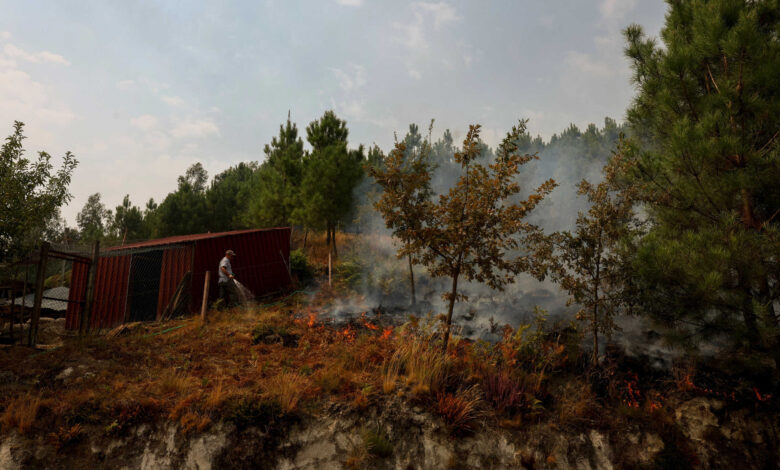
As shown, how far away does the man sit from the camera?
11.4m

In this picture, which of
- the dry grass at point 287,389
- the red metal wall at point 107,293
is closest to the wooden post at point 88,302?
the red metal wall at point 107,293

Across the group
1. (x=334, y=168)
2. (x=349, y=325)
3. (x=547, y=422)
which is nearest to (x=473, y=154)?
(x=547, y=422)

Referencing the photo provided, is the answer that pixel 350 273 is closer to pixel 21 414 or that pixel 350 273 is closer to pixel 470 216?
pixel 470 216

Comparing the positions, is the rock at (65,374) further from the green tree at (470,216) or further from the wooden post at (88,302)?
the green tree at (470,216)

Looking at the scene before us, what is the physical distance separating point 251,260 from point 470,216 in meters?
10.7

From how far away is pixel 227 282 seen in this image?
461 inches

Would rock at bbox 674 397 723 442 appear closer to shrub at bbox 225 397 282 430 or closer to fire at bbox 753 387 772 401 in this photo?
fire at bbox 753 387 772 401

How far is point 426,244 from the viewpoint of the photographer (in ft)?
22.4

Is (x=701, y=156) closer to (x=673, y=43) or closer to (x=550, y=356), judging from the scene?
(x=673, y=43)

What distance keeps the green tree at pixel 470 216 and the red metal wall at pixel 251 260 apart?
346 inches

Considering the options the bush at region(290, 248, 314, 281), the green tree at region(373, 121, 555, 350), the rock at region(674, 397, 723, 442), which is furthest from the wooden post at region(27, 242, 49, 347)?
the rock at region(674, 397, 723, 442)

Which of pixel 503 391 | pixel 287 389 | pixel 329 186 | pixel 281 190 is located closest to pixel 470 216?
pixel 503 391

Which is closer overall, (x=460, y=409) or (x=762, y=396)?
(x=460, y=409)

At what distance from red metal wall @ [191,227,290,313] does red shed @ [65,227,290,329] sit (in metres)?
0.03
